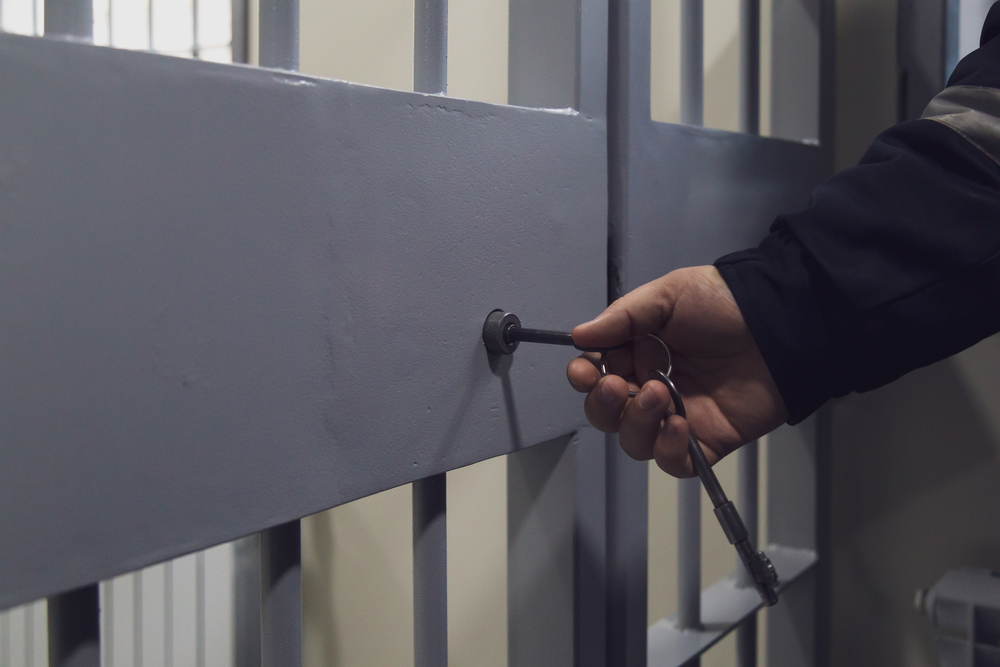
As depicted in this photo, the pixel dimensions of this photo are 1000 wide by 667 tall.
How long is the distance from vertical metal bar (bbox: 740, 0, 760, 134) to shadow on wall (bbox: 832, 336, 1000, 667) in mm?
400

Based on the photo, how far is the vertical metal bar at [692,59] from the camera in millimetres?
756

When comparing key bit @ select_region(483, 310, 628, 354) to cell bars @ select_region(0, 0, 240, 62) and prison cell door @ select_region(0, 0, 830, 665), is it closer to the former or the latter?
prison cell door @ select_region(0, 0, 830, 665)

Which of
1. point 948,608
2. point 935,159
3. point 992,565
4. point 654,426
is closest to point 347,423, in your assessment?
point 654,426

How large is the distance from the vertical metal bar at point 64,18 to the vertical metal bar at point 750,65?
2.42 feet

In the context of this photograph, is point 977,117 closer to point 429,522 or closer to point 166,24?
point 429,522

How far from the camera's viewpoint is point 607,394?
1.67 ft

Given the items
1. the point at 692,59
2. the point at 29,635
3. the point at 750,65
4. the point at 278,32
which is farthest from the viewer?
the point at 29,635

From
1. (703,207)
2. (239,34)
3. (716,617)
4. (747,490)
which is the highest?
(239,34)

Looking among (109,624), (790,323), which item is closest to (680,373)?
(790,323)

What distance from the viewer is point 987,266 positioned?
0.54 metres

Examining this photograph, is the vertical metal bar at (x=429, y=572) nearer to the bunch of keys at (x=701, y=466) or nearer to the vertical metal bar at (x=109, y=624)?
the bunch of keys at (x=701, y=466)

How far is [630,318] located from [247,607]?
1496 millimetres

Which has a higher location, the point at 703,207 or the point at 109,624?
the point at 703,207

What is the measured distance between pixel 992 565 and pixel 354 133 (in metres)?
0.93
